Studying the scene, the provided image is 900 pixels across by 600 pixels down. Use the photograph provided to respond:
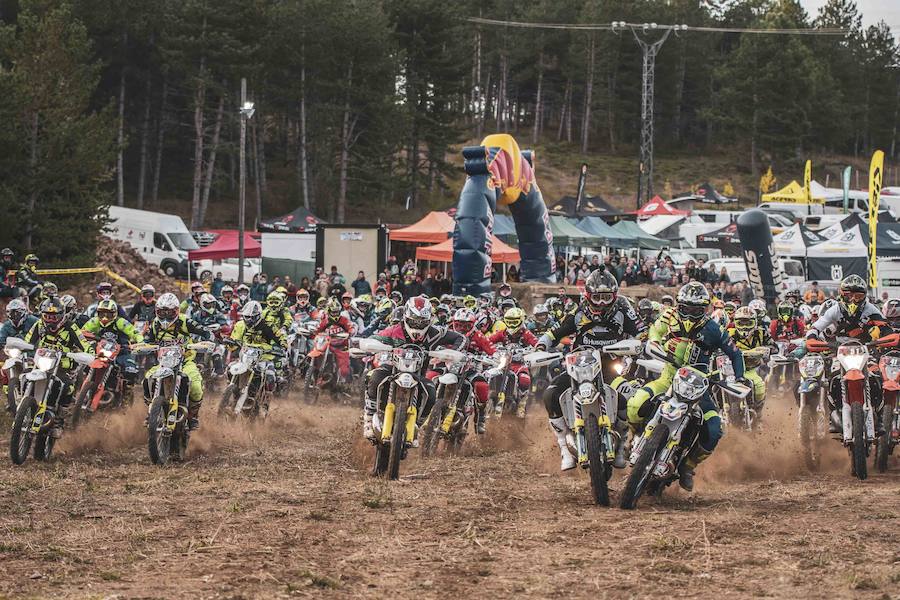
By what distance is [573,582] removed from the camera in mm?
7242

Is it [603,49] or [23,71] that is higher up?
[603,49]

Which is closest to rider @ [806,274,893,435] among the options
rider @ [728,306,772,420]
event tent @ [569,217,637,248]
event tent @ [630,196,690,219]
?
rider @ [728,306,772,420]

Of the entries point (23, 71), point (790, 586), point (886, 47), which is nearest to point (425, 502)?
point (790, 586)

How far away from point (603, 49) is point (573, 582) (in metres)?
88.2

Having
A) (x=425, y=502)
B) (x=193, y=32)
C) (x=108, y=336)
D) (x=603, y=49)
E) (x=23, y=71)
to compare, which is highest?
(x=603, y=49)

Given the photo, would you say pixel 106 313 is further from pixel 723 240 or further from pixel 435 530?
pixel 723 240

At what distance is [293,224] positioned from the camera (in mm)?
46344

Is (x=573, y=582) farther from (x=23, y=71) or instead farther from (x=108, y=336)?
(x=23, y=71)

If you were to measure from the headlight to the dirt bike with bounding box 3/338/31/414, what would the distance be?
46 centimetres

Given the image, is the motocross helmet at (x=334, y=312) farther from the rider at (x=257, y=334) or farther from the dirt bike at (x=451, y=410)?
the dirt bike at (x=451, y=410)

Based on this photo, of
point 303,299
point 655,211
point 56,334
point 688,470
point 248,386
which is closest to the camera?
point 688,470

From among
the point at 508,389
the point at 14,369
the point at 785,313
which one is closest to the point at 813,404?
the point at 508,389

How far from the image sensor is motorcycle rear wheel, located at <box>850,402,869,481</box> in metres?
11.9

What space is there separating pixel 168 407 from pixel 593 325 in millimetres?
4948
